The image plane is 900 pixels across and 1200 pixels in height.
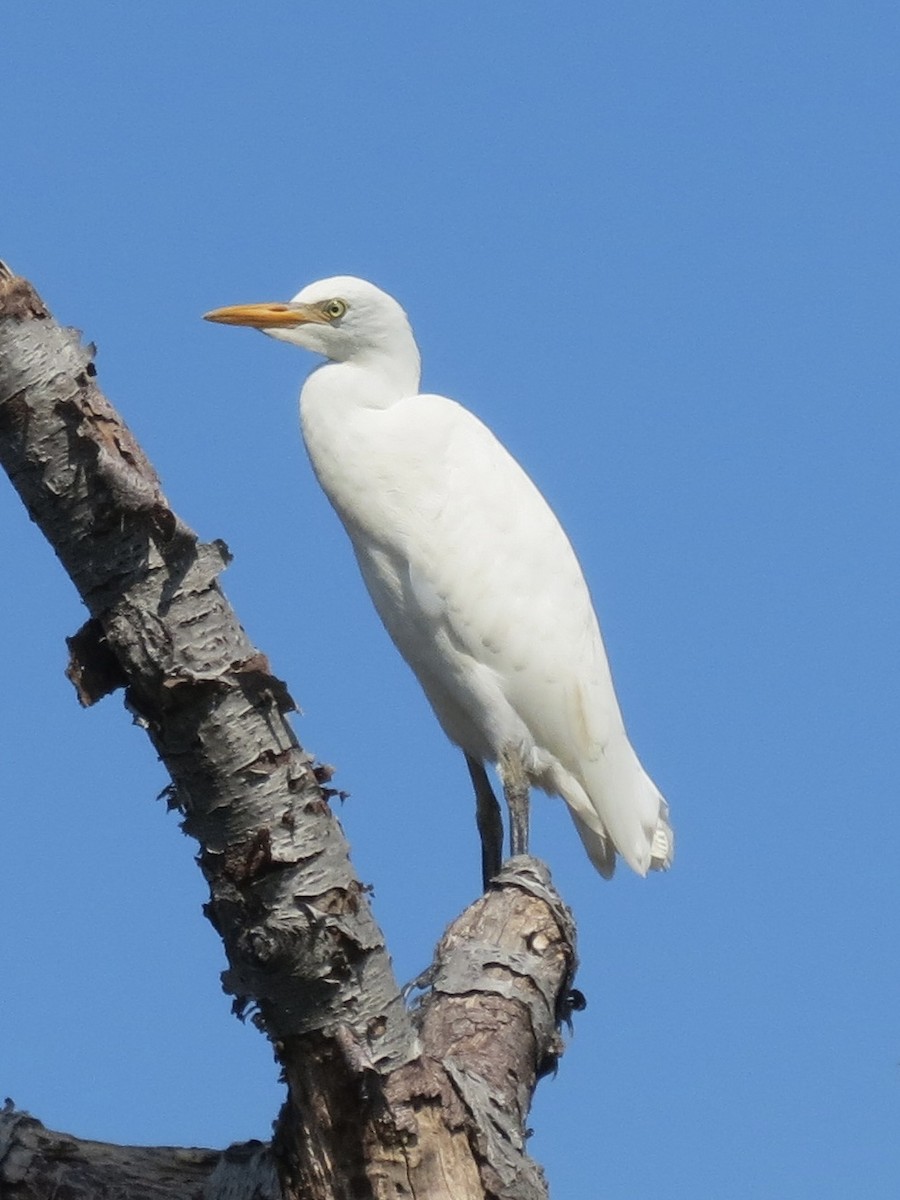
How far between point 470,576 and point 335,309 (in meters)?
1.45

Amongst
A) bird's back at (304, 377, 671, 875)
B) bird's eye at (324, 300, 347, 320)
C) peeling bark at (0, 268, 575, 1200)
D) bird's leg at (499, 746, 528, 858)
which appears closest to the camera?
peeling bark at (0, 268, 575, 1200)

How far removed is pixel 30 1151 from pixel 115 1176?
22 centimetres

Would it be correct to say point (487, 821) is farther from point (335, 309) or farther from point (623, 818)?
point (335, 309)

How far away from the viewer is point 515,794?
7562 mm

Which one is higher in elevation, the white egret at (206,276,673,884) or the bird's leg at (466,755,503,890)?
the white egret at (206,276,673,884)

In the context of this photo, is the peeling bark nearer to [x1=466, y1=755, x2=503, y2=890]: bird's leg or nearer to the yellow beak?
[x1=466, y1=755, x2=503, y2=890]: bird's leg

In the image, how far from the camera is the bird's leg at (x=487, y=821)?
779 centimetres

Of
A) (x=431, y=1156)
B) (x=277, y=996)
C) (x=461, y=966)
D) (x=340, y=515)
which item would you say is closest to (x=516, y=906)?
(x=461, y=966)

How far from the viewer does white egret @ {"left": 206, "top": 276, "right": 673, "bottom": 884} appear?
761 centimetres

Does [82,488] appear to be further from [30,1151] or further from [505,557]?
[505,557]

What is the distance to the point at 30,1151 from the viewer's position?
4324 mm

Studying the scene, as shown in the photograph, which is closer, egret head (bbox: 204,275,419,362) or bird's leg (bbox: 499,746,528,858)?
bird's leg (bbox: 499,746,528,858)

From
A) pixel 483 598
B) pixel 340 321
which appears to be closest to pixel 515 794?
pixel 483 598

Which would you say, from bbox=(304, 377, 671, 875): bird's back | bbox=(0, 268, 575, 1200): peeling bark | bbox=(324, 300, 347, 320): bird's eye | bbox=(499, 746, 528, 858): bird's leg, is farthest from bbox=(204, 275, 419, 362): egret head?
bbox=(0, 268, 575, 1200): peeling bark
